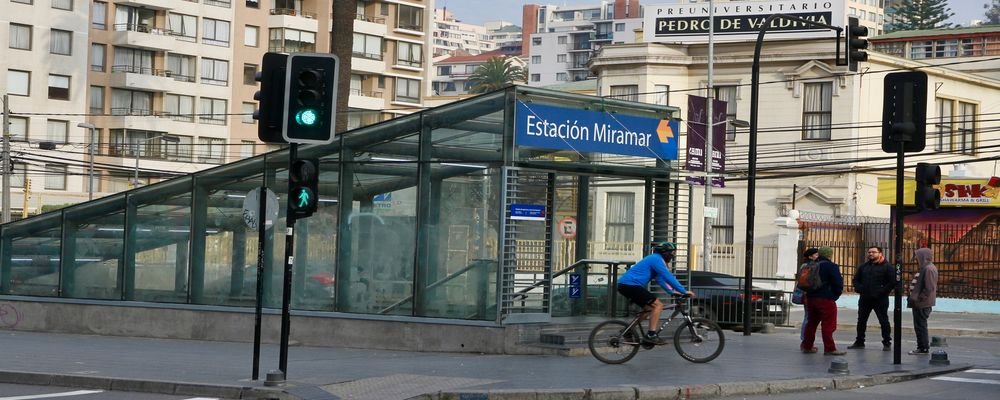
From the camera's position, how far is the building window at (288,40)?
79.6 meters

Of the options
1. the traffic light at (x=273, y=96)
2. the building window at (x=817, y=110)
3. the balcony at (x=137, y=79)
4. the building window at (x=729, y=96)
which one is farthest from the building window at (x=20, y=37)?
the traffic light at (x=273, y=96)

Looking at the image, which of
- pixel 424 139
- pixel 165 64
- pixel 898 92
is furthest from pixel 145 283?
pixel 165 64

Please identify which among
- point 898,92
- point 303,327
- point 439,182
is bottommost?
point 303,327

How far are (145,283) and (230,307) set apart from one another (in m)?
2.08

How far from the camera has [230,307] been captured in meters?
21.5

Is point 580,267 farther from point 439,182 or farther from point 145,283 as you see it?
point 145,283

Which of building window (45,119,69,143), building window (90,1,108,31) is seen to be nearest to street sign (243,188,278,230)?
building window (45,119,69,143)

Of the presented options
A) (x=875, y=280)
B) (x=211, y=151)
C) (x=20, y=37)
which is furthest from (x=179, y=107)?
(x=875, y=280)

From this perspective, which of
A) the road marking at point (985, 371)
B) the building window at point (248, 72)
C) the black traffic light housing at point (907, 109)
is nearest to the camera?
the road marking at point (985, 371)

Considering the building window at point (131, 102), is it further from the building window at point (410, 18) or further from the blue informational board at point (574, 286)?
the blue informational board at point (574, 286)

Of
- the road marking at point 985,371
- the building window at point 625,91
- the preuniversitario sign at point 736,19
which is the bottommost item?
the road marking at point 985,371

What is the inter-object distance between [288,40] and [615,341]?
65.4 m

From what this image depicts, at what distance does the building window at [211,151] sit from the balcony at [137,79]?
424cm

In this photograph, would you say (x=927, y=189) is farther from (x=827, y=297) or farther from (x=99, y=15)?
(x=99, y=15)
